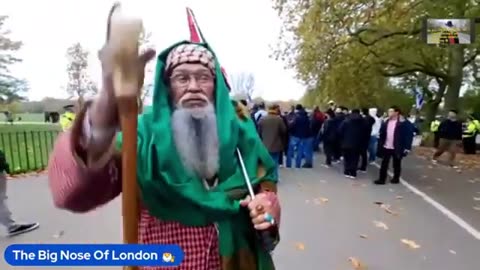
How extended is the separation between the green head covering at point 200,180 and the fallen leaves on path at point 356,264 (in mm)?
4233

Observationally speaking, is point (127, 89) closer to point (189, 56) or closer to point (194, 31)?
point (189, 56)

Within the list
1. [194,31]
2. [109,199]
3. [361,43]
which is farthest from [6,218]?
[361,43]

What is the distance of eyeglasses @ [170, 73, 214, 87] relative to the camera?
7.23ft

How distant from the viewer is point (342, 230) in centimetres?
819

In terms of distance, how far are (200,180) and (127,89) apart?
49 cm

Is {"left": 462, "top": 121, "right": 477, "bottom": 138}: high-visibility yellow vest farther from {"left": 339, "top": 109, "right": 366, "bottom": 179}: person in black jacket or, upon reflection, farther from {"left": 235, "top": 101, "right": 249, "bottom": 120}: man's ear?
{"left": 235, "top": 101, "right": 249, "bottom": 120}: man's ear

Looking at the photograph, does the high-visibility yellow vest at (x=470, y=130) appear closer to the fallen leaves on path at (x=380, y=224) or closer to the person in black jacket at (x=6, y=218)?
the fallen leaves on path at (x=380, y=224)

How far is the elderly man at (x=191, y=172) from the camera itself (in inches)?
79.0

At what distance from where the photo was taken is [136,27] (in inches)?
66.9

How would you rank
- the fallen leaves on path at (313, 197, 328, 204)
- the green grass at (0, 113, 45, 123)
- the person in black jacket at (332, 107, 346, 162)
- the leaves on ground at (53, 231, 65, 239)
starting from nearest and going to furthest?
the leaves on ground at (53, 231, 65, 239), the fallen leaves on path at (313, 197, 328, 204), the person in black jacket at (332, 107, 346, 162), the green grass at (0, 113, 45, 123)

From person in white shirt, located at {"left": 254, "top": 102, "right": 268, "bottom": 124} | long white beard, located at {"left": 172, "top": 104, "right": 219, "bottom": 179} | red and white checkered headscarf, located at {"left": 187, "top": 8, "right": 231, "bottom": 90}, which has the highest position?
red and white checkered headscarf, located at {"left": 187, "top": 8, "right": 231, "bottom": 90}

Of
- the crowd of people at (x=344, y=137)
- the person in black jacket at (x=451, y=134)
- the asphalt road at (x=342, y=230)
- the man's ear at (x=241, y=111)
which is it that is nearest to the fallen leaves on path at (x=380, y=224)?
the asphalt road at (x=342, y=230)

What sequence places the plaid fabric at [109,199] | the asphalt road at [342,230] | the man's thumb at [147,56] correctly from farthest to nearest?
the asphalt road at [342,230]
the plaid fabric at [109,199]
the man's thumb at [147,56]

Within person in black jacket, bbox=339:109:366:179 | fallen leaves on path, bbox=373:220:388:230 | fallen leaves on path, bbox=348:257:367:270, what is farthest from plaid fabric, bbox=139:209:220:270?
person in black jacket, bbox=339:109:366:179
